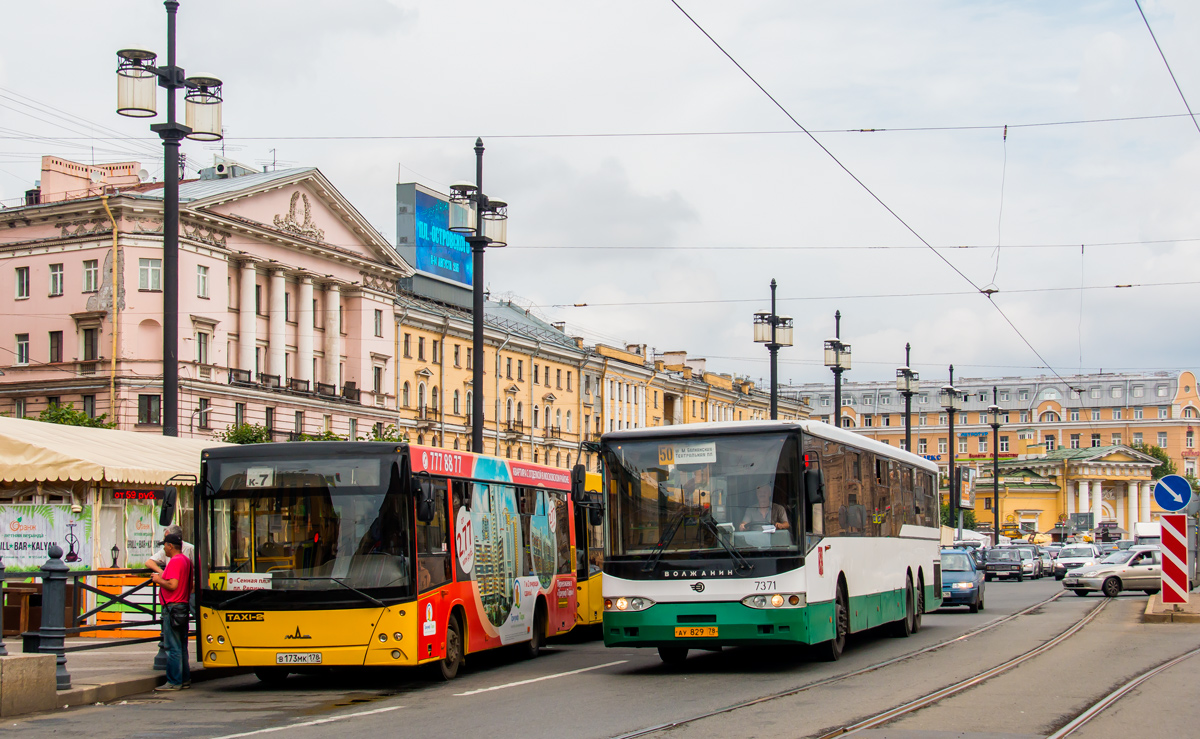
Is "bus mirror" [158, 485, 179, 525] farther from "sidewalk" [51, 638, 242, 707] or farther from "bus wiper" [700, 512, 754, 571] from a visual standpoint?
"bus wiper" [700, 512, 754, 571]

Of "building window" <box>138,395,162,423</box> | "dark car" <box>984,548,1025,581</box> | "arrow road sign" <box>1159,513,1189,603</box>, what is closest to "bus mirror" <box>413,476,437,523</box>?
"arrow road sign" <box>1159,513,1189,603</box>

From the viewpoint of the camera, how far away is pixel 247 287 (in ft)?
220

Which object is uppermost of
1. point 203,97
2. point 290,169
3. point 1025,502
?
point 290,169

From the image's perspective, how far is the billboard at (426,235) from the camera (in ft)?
250

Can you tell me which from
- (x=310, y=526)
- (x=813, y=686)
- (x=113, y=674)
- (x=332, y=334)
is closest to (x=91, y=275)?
(x=332, y=334)

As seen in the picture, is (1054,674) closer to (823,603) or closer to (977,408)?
(823,603)

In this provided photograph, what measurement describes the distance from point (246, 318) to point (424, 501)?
177 ft

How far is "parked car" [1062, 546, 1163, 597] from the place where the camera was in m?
42.0

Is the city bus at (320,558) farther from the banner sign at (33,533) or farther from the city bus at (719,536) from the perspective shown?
the banner sign at (33,533)

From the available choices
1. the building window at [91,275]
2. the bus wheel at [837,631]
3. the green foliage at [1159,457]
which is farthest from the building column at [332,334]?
the green foliage at [1159,457]

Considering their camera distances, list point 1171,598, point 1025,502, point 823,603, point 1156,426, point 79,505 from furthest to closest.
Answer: point 1156,426, point 1025,502, point 1171,598, point 79,505, point 823,603

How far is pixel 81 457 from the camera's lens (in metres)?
21.2

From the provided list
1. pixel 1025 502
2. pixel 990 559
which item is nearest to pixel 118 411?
pixel 990 559

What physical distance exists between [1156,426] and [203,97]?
505ft
